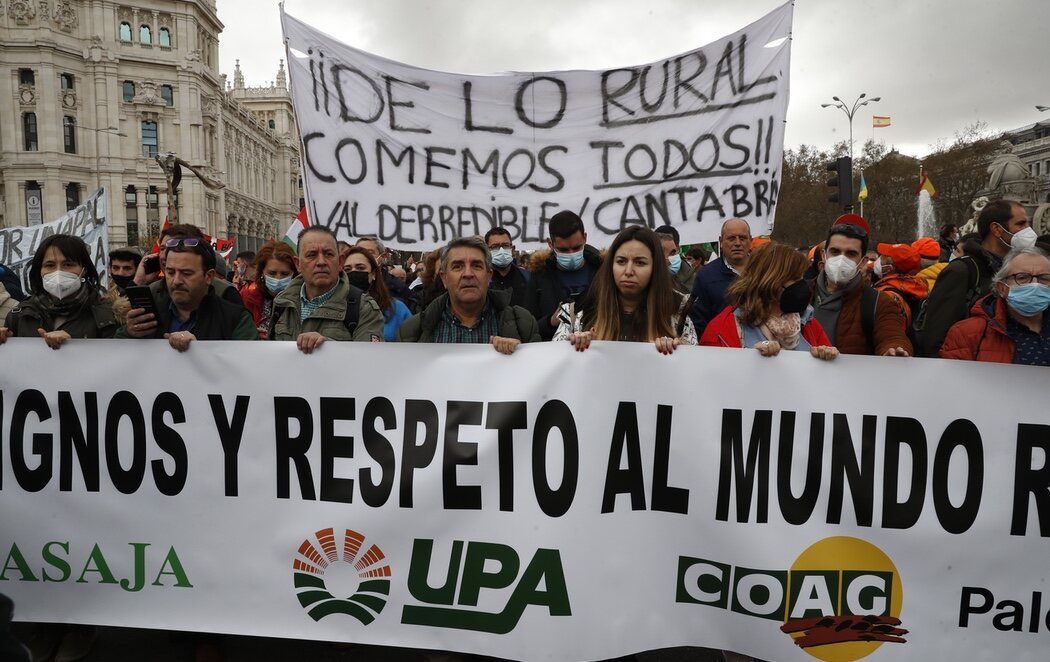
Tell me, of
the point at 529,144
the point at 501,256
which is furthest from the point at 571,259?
the point at 529,144

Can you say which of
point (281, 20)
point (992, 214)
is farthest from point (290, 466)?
point (992, 214)

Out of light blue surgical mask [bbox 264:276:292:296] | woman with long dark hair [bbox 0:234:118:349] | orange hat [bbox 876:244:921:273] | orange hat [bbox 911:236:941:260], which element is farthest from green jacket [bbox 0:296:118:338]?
orange hat [bbox 911:236:941:260]

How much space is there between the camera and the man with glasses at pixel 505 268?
471 cm

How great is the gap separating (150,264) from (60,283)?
2.00 meters

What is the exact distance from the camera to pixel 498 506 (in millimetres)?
2936

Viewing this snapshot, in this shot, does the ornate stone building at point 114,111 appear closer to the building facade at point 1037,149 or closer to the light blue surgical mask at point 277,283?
the light blue surgical mask at point 277,283

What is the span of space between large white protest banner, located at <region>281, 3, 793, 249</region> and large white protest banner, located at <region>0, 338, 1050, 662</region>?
69.3 inches

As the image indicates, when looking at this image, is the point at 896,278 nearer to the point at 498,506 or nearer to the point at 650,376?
the point at 650,376

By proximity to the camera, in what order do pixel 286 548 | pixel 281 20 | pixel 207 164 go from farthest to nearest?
pixel 207 164 → pixel 281 20 → pixel 286 548

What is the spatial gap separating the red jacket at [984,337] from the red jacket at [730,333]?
1.66 feet

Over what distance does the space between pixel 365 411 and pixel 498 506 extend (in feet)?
2.04

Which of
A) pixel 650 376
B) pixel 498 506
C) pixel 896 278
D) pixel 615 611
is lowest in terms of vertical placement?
pixel 615 611

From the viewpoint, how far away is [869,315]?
3.50 meters

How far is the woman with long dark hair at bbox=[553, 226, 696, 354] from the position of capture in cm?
319
